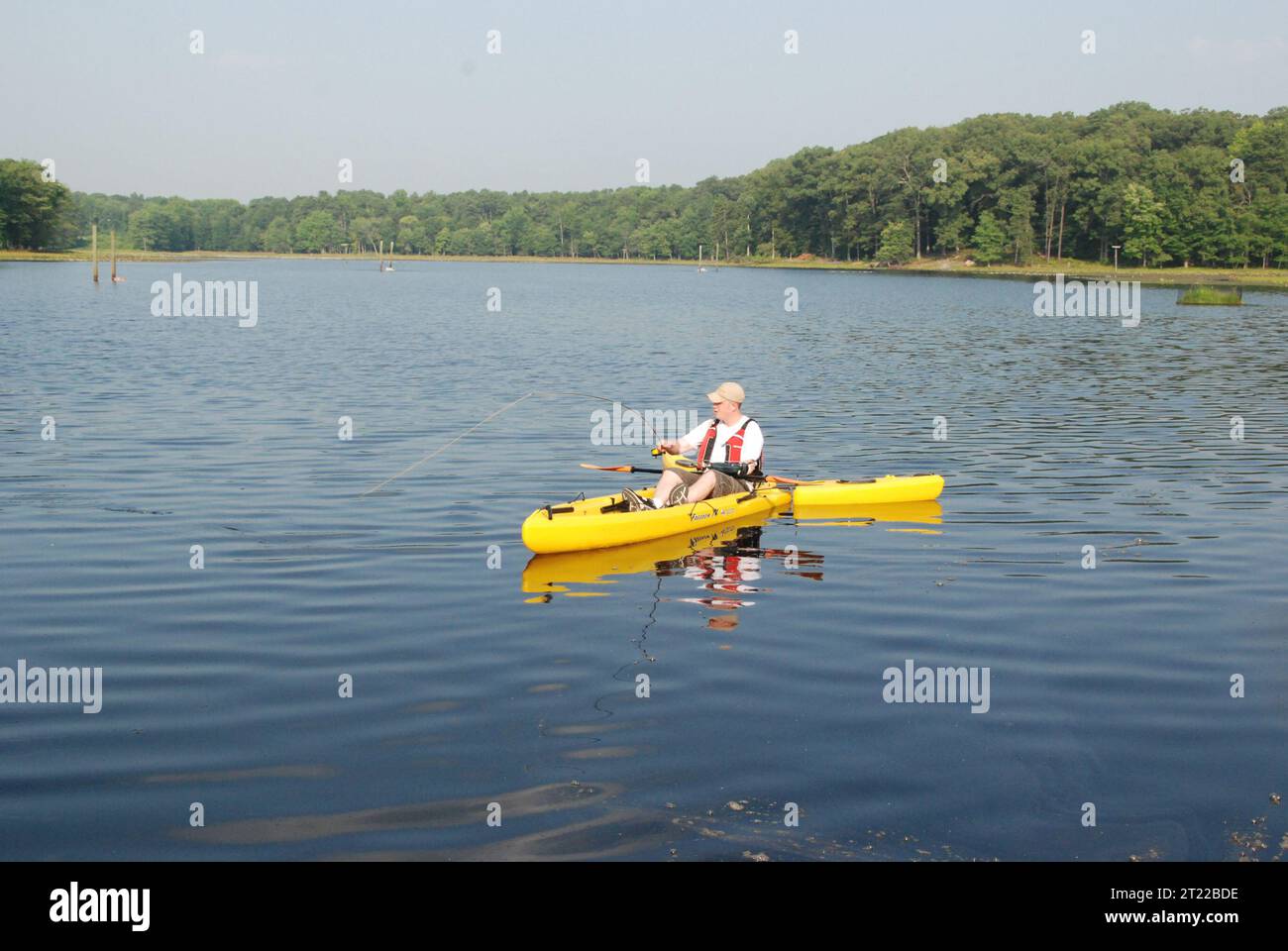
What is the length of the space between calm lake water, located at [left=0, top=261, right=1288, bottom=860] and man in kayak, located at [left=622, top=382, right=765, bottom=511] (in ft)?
2.51

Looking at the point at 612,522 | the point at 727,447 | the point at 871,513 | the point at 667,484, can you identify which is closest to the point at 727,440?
the point at 727,447

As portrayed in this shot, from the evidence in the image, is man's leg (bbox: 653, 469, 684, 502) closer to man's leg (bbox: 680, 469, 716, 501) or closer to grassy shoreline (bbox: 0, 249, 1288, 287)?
man's leg (bbox: 680, 469, 716, 501)

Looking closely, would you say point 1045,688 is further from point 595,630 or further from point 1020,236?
point 1020,236

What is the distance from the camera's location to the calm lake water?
7352mm

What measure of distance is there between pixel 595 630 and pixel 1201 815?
540 centimetres

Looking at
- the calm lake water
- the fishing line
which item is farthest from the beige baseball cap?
the fishing line

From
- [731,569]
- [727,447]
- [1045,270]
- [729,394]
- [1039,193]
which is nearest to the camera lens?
[731,569]

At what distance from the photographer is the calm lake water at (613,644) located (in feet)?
24.1

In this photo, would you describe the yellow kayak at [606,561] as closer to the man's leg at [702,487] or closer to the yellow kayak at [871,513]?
the man's leg at [702,487]

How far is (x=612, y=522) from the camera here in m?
14.2

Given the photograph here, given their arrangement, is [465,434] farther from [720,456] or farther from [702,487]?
[702,487]

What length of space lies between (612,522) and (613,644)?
3.44 metres

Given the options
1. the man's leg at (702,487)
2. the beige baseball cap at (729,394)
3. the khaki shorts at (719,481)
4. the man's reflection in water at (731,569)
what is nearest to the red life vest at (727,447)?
the khaki shorts at (719,481)

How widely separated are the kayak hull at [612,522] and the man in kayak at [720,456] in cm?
22
